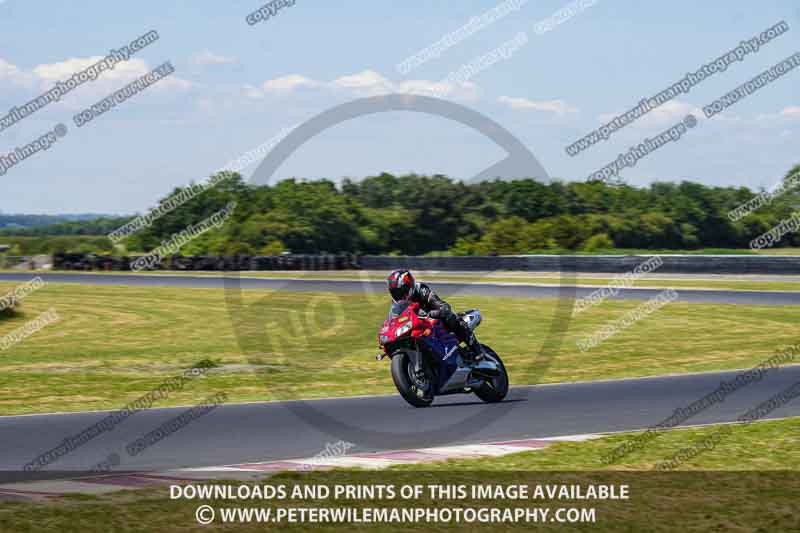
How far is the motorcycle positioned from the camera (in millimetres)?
12164

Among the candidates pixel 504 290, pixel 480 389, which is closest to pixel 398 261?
pixel 504 290

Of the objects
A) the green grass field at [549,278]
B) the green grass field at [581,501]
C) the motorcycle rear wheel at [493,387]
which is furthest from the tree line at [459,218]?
the green grass field at [581,501]

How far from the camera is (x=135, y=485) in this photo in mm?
8578

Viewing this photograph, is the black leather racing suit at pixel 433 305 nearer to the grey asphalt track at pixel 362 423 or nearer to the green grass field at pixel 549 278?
the grey asphalt track at pixel 362 423

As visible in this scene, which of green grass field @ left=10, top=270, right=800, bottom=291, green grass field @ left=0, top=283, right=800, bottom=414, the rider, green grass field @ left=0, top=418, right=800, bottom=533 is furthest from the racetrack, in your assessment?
green grass field @ left=10, top=270, right=800, bottom=291

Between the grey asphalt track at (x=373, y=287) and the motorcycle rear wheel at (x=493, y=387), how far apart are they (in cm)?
1794

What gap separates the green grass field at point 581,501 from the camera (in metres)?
7.33

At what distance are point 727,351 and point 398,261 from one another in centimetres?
2738

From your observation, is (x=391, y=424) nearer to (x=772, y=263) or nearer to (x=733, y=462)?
(x=733, y=462)

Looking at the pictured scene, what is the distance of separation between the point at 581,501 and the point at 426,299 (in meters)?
4.61

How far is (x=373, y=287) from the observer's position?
38.6m

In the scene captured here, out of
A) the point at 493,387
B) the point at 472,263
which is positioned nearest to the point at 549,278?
the point at 472,263

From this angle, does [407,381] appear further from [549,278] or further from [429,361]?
[549,278]

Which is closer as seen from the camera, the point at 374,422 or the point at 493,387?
the point at 374,422
